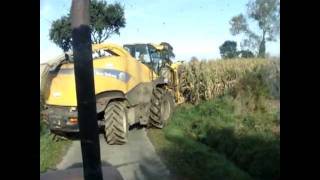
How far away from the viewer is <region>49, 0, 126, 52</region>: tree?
1091mm

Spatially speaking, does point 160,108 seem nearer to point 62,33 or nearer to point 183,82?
point 183,82

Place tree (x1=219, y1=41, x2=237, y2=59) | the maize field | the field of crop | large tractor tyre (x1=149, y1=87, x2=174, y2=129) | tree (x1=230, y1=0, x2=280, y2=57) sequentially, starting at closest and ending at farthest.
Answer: tree (x1=230, y1=0, x2=280, y2=57) → tree (x1=219, y1=41, x2=237, y2=59) → the field of crop → large tractor tyre (x1=149, y1=87, x2=174, y2=129) → the maize field

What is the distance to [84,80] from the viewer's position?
91 cm

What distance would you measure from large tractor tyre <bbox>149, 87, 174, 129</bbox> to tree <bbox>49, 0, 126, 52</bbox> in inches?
118

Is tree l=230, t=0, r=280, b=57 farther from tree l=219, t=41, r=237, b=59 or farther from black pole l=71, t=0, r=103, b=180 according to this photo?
black pole l=71, t=0, r=103, b=180

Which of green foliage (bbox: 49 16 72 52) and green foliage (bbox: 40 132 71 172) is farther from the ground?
green foliage (bbox: 49 16 72 52)

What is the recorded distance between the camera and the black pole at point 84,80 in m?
0.91

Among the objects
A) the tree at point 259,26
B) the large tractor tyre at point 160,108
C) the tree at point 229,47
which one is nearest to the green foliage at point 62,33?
the tree at point 259,26

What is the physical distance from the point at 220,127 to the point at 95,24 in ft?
12.2

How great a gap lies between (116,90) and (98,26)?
2.41 meters

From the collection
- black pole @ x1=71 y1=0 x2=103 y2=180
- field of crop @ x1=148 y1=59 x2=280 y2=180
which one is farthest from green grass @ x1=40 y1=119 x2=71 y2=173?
field of crop @ x1=148 y1=59 x2=280 y2=180
